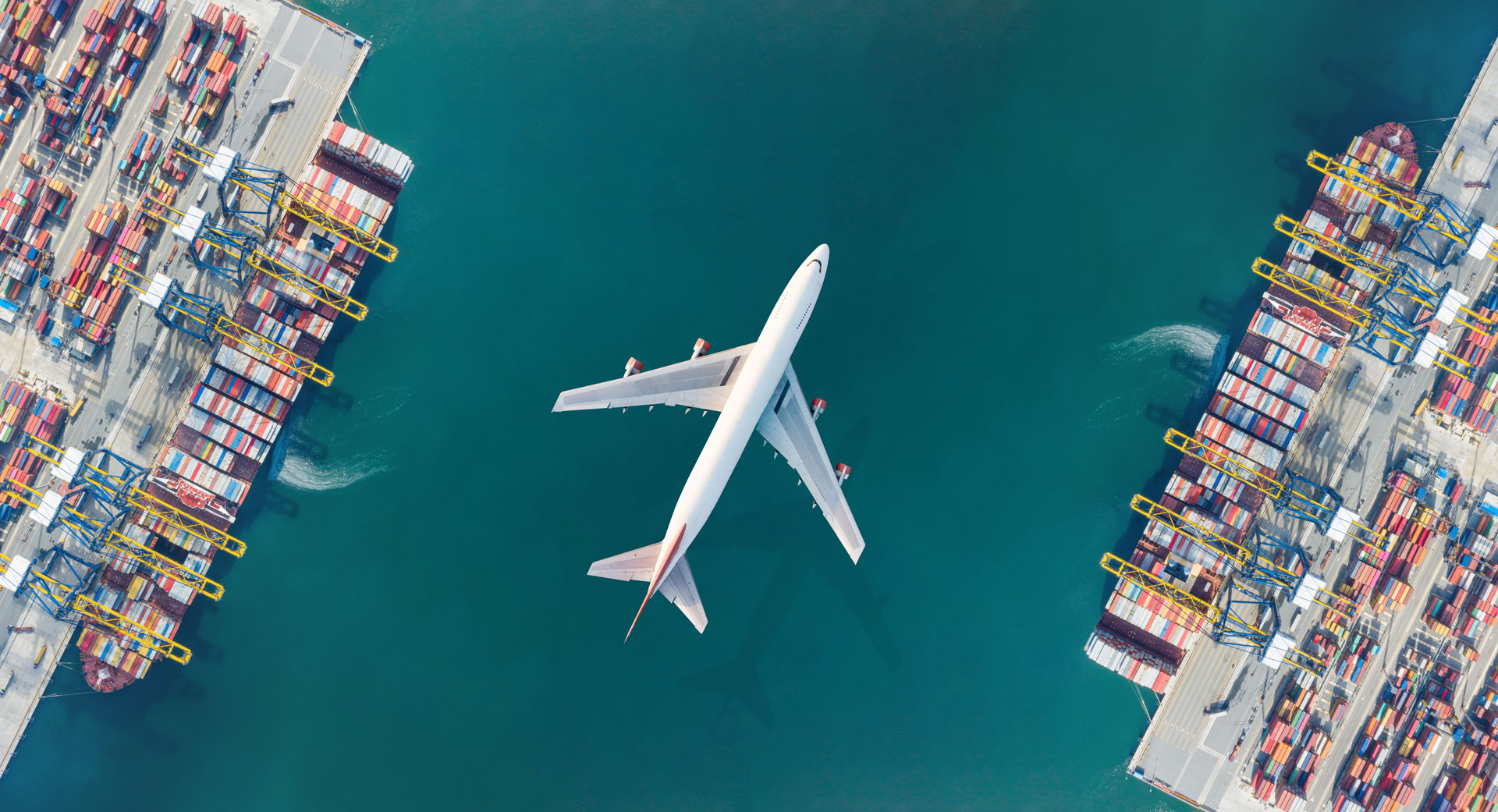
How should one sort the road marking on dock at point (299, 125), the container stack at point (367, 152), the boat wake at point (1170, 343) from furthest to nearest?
the boat wake at point (1170, 343)
the road marking on dock at point (299, 125)
the container stack at point (367, 152)

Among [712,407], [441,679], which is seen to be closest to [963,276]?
[712,407]

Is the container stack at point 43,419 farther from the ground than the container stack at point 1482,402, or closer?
closer

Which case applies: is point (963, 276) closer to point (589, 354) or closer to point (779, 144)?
point (779, 144)

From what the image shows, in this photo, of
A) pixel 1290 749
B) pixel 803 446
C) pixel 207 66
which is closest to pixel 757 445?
pixel 803 446

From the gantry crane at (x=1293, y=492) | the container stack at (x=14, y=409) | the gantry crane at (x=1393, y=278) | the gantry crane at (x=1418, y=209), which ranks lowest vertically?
the container stack at (x=14, y=409)

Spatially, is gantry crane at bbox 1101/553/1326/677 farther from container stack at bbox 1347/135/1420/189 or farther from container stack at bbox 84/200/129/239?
container stack at bbox 84/200/129/239

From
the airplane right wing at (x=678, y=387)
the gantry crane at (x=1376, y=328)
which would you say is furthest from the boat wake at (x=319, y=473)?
the gantry crane at (x=1376, y=328)

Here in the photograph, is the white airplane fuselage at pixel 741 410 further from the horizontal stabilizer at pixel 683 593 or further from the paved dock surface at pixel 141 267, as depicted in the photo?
the paved dock surface at pixel 141 267
